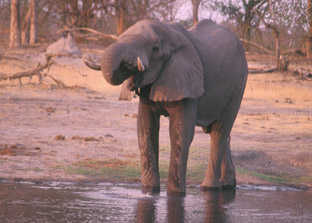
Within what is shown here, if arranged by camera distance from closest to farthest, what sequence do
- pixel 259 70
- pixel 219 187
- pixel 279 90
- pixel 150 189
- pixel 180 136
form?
pixel 180 136
pixel 150 189
pixel 219 187
pixel 279 90
pixel 259 70

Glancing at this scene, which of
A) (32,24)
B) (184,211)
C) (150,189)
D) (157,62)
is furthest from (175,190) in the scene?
(32,24)

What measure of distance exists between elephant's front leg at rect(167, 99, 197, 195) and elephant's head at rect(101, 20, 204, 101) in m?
0.14

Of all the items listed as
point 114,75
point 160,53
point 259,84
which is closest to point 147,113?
point 160,53

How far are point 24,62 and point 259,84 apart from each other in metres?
7.09

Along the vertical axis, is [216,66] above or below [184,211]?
above

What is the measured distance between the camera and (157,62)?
532 cm

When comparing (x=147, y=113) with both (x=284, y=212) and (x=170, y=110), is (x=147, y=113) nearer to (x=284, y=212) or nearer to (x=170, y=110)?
(x=170, y=110)

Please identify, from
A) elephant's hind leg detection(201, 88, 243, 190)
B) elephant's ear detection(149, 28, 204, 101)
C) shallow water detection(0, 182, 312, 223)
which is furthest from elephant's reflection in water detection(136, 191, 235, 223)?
elephant's ear detection(149, 28, 204, 101)

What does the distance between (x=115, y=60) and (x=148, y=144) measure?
129cm

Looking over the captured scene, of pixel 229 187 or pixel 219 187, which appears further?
pixel 229 187

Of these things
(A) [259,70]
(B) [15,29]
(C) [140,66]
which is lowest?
(A) [259,70]

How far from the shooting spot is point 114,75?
4766 millimetres

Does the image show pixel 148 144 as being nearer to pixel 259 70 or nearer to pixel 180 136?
pixel 180 136

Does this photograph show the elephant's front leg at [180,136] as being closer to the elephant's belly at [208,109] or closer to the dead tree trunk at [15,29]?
the elephant's belly at [208,109]
